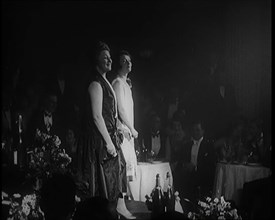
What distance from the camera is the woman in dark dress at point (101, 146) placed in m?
4.02

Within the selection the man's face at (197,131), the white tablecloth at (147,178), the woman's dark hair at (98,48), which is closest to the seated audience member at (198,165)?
the man's face at (197,131)

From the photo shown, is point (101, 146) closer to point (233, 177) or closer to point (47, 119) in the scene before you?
point (47, 119)

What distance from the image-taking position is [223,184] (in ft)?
12.8

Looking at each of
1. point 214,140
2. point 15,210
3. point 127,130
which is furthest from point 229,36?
point 15,210

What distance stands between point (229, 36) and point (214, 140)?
2.79 feet

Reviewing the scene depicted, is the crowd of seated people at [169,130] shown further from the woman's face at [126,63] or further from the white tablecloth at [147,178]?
the woman's face at [126,63]

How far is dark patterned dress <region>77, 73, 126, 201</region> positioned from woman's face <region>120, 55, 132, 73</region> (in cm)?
20

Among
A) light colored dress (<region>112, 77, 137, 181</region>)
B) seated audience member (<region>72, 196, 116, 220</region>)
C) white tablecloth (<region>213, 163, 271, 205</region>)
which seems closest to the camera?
seated audience member (<region>72, 196, 116, 220</region>)

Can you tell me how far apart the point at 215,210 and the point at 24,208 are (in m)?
1.57

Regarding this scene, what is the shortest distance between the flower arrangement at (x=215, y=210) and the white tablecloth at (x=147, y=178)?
1.10ft

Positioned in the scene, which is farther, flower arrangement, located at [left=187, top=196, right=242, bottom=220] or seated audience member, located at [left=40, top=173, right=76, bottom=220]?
flower arrangement, located at [left=187, top=196, right=242, bottom=220]

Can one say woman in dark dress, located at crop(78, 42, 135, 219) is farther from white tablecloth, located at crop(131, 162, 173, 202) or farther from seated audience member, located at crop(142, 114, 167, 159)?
seated audience member, located at crop(142, 114, 167, 159)

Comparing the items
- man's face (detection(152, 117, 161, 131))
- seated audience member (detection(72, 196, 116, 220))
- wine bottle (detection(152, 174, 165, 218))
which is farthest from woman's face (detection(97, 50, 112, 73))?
seated audience member (detection(72, 196, 116, 220))

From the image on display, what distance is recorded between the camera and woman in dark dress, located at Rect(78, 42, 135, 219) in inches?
158
